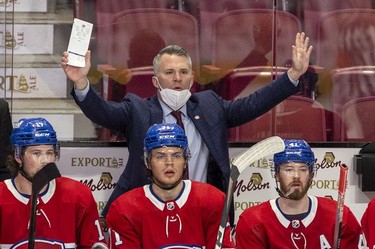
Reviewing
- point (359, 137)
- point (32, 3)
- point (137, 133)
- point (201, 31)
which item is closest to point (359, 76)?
point (359, 137)

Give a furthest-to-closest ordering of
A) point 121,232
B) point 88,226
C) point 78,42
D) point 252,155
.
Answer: point 78,42 < point 88,226 < point 121,232 < point 252,155

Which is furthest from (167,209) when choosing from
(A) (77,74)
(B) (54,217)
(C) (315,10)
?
(C) (315,10)

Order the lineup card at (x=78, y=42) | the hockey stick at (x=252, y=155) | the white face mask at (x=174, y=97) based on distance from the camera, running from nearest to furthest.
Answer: the hockey stick at (x=252, y=155)
the lineup card at (x=78, y=42)
the white face mask at (x=174, y=97)

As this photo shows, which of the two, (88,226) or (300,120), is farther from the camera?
(300,120)

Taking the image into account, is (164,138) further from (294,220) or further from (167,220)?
(294,220)

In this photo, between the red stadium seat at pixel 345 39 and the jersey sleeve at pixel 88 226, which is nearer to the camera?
the jersey sleeve at pixel 88 226

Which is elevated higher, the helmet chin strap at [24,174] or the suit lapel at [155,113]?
the suit lapel at [155,113]

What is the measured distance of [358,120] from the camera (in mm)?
4629

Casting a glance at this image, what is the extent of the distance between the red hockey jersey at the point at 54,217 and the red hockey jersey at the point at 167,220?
109 mm

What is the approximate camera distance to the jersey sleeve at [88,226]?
147 inches

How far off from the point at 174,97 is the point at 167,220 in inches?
23.5

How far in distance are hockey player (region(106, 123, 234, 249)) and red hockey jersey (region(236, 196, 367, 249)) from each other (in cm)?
9

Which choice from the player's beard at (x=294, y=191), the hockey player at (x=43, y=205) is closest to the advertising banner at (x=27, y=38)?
the hockey player at (x=43, y=205)

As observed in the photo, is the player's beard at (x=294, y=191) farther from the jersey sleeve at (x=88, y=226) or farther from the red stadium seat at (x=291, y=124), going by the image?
the red stadium seat at (x=291, y=124)
